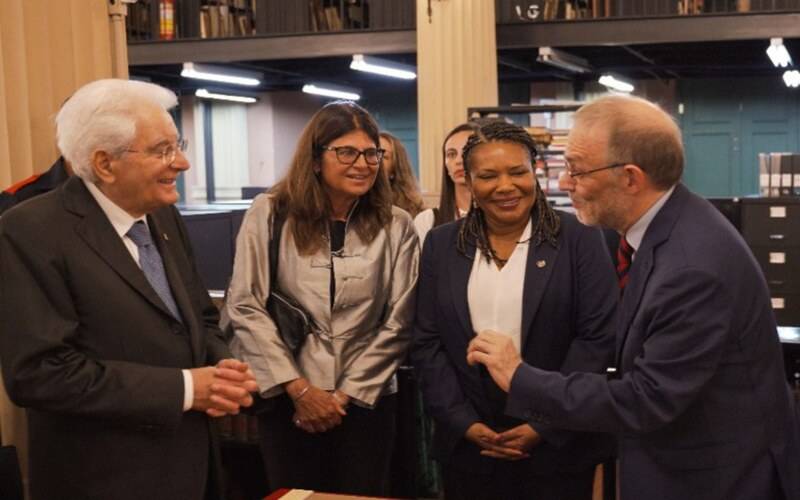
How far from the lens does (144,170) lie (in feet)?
7.25

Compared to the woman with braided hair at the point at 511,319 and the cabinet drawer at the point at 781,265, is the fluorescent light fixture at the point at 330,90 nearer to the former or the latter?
the cabinet drawer at the point at 781,265

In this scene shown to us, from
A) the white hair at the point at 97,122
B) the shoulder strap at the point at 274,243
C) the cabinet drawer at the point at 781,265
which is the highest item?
the white hair at the point at 97,122

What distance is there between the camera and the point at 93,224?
220 centimetres

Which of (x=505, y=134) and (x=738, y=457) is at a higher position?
(x=505, y=134)

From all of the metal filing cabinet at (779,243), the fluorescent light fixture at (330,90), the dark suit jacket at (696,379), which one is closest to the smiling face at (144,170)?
the dark suit jacket at (696,379)

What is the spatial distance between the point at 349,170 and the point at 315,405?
2.21 feet

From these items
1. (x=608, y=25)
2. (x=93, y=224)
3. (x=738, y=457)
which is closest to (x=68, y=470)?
(x=93, y=224)

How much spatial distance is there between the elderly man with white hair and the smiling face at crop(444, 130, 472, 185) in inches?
72.6

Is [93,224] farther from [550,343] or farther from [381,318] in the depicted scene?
[550,343]

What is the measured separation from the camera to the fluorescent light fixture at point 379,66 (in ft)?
41.2

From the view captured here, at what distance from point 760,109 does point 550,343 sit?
14.8 meters

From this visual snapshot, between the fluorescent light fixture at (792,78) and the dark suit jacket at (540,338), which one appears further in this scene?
the fluorescent light fixture at (792,78)

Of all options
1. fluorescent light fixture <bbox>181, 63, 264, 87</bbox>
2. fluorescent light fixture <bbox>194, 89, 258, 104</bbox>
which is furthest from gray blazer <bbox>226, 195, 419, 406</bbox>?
fluorescent light fixture <bbox>194, 89, 258, 104</bbox>

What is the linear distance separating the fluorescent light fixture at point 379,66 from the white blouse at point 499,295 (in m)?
9.77
